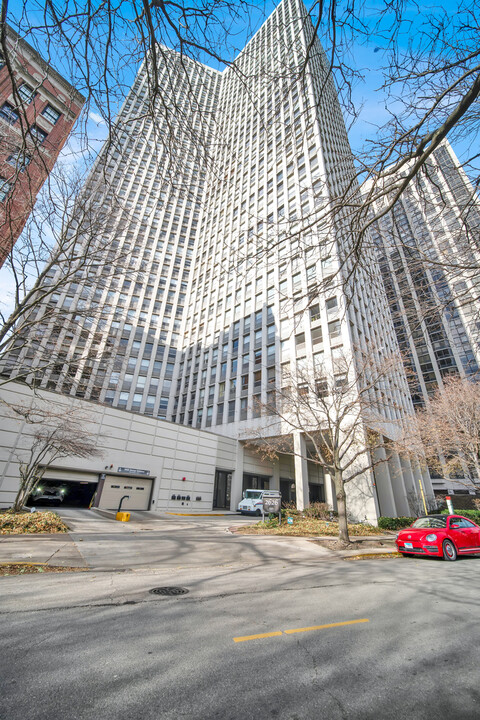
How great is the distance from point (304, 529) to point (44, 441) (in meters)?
15.8

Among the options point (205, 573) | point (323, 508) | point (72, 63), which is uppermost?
point (72, 63)

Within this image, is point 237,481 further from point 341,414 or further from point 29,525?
point 29,525

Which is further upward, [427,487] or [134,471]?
[427,487]

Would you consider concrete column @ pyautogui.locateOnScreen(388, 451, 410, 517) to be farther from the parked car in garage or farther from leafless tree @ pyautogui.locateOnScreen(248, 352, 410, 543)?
the parked car in garage

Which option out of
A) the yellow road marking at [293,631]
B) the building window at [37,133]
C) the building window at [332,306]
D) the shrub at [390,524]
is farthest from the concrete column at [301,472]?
the building window at [37,133]

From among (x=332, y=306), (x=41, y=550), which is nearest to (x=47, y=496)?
(x=41, y=550)

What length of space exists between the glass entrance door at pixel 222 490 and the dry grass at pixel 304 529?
13001 millimetres

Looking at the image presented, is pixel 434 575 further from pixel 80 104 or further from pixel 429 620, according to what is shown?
pixel 80 104

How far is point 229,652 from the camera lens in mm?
3100

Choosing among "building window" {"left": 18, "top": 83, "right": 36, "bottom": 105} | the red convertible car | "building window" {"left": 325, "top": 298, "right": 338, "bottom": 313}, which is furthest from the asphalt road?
"building window" {"left": 325, "top": 298, "right": 338, "bottom": 313}

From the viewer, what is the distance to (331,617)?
4.29 meters

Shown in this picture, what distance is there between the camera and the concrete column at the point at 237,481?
3019cm

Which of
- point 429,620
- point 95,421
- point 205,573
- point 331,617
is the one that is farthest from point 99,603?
point 95,421

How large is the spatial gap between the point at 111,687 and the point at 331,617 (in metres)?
3.28
